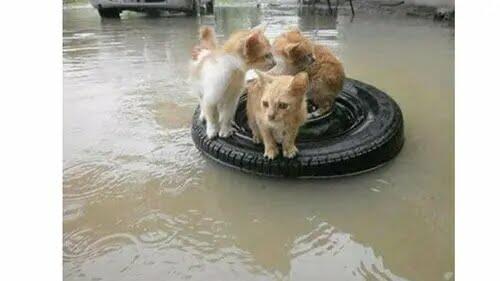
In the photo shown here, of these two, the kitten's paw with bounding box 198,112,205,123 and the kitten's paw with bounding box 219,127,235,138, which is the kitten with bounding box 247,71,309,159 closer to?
the kitten's paw with bounding box 219,127,235,138

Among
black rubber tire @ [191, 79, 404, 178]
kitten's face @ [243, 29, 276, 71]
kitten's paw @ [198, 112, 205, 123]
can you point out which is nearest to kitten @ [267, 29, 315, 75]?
kitten's face @ [243, 29, 276, 71]

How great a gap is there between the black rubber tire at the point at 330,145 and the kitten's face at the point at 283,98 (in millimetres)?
346

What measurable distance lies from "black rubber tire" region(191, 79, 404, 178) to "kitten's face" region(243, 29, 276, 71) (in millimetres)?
520

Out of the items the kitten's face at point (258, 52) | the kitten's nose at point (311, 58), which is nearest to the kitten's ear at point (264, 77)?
the kitten's face at point (258, 52)

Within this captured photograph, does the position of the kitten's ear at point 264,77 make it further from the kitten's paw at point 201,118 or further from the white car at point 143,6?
the white car at point 143,6

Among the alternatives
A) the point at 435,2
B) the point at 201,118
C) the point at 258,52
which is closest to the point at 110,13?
the point at 435,2

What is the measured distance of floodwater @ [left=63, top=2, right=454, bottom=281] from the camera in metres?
2.36

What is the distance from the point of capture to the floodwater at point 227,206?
236 cm

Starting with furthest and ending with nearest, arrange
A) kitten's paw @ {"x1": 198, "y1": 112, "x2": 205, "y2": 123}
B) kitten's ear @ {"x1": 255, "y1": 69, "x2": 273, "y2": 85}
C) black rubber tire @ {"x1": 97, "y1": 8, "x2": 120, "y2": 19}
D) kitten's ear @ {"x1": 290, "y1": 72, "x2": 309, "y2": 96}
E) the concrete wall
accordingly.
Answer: black rubber tire @ {"x1": 97, "y1": 8, "x2": 120, "y2": 19} < the concrete wall < kitten's paw @ {"x1": 198, "y1": 112, "x2": 205, "y2": 123} < kitten's ear @ {"x1": 255, "y1": 69, "x2": 273, "y2": 85} < kitten's ear @ {"x1": 290, "y1": 72, "x2": 309, "y2": 96}

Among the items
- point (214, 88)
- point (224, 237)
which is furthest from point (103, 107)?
point (224, 237)

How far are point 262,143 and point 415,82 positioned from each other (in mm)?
2444

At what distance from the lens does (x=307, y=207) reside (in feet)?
9.25

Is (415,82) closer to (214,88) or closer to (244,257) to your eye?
(214,88)

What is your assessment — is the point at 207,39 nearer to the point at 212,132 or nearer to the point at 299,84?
the point at 212,132
